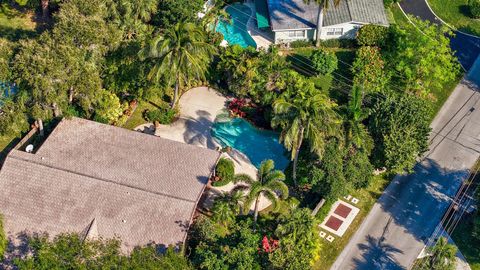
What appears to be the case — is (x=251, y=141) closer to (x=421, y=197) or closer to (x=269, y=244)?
(x=269, y=244)

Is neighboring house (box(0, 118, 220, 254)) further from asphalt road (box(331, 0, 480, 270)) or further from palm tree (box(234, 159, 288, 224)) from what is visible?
asphalt road (box(331, 0, 480, 270))

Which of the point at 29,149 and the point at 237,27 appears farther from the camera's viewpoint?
the point at 237,27

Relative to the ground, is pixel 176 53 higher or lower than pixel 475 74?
lower

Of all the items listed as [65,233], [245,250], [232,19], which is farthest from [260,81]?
[65,233]

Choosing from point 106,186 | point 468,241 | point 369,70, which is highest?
point 369,70

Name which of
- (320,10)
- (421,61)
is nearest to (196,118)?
(320,10)

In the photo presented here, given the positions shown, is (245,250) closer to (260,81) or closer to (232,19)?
(260,81)

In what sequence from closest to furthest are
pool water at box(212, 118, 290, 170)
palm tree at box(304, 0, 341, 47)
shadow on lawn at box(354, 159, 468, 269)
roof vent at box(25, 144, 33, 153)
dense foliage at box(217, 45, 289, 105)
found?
shadow on lawn at box(354, 159, 468, 269)
roof vent at box(25, 144, 33, 153)
pool water at box(212, 118, 290, 170)
dense foliage at box(217, 45, 289, 105)
palm tree at box(304, 0, 341, 47)

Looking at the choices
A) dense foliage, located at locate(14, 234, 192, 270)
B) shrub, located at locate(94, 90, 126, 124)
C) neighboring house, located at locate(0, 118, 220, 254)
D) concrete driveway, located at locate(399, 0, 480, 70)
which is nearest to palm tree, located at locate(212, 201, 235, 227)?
neighboring house, located at locate(0, 118, 220, 254)
